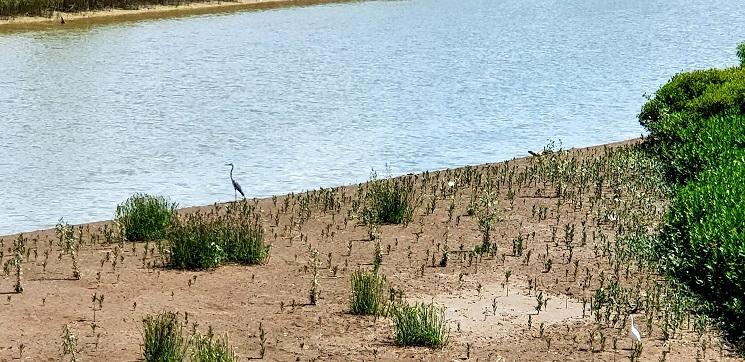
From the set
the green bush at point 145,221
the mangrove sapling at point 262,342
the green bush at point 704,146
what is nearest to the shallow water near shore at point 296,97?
the green bush at point 145,221

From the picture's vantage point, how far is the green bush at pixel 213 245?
44.6 feet

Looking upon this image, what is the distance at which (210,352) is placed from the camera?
9.58m

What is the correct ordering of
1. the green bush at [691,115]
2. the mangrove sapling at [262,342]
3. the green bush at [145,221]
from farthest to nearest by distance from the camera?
the green bush at [691,115] < the green bush at [145,221] < the mangrove sapling at [262,342]

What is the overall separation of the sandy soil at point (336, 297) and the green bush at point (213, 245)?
0.70ft

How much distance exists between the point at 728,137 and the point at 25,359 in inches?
447

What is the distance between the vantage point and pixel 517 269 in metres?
13.8

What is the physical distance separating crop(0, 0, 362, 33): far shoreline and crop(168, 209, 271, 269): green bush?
3497 cm

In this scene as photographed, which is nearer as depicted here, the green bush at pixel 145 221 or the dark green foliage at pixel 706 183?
the dark green foliage at pixel 706 183

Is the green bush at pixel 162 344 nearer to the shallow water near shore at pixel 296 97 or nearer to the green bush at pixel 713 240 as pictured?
the green bush at pixel 713 240

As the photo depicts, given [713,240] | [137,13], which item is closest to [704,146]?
[713,240]

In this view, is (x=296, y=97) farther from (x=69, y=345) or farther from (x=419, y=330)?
(x=69, y=345)

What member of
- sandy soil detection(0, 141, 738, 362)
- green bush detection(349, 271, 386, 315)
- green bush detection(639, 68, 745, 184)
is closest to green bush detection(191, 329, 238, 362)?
sandy soil detection(0, 141, 738, 362)

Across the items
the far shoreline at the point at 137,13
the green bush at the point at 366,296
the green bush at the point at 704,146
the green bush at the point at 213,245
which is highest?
the far shoreline at the point at 137,13

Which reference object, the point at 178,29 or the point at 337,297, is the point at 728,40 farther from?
the point at 337,297
